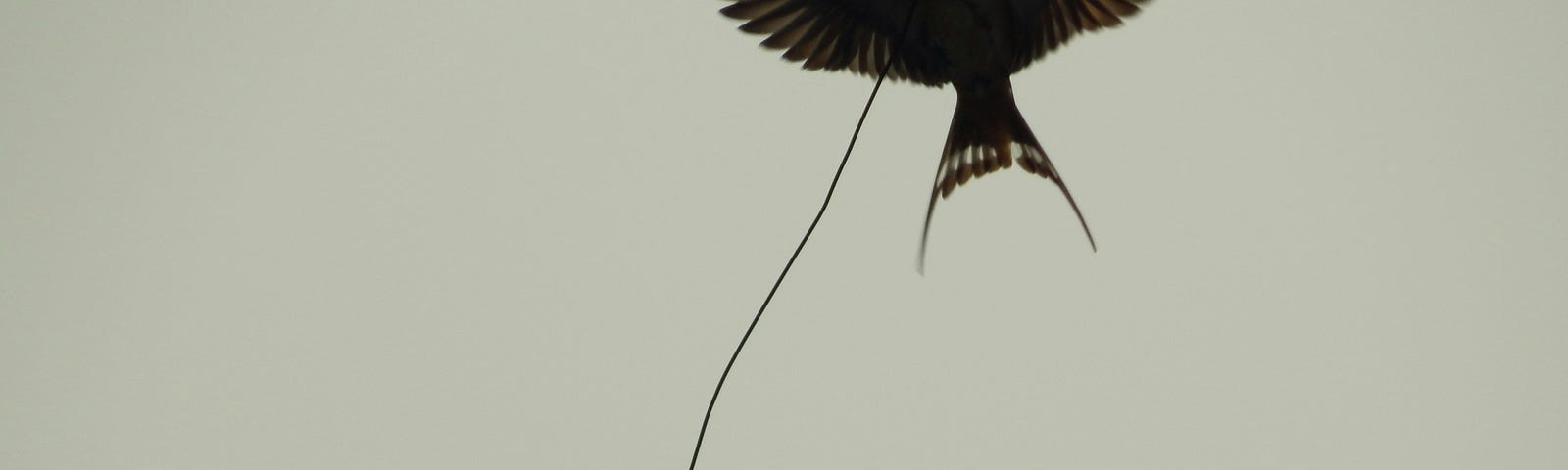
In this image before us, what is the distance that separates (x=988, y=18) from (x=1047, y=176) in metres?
0.12

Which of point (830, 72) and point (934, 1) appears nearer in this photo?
point (934, 1)

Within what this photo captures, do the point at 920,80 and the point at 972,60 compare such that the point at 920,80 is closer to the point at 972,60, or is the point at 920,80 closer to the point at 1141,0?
the point at 972,60

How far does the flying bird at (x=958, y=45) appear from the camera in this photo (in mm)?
657

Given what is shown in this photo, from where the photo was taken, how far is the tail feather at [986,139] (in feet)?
2.28

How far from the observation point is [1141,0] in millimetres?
713

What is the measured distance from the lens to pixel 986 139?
28.3 inches

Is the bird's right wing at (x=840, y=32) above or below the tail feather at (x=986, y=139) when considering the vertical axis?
above

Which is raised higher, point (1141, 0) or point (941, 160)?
point (1141, 0)

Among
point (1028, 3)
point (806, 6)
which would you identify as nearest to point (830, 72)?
point (806, 6)

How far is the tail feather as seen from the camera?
0.69 m

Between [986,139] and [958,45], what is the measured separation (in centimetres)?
9

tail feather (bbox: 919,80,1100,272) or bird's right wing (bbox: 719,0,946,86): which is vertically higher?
bird's right wing (bbox: 719,0,946,86)

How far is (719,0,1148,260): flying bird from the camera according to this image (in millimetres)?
657

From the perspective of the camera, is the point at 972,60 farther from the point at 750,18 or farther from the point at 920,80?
the point at 750,18
